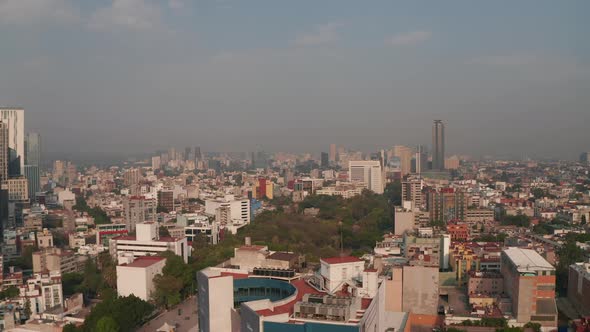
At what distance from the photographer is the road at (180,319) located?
8766 millimetres

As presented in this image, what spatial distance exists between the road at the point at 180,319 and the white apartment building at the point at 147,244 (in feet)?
6.97

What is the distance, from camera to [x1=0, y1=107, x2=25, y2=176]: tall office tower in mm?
26016

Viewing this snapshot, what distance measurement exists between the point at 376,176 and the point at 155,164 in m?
27.9

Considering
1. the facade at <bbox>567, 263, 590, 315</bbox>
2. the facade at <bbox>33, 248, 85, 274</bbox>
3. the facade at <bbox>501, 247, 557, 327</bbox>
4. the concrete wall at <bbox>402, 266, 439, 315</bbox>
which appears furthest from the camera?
the facade at <bbox>33, 248, 85, 274</bbox>

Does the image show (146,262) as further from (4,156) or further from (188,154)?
(188,154)

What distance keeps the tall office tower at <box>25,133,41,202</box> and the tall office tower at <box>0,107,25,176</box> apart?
34.4 inches

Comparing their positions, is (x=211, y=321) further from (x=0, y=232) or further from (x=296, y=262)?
(x=0, y=232)

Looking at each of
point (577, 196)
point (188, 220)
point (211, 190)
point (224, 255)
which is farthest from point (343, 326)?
point (211, 190)

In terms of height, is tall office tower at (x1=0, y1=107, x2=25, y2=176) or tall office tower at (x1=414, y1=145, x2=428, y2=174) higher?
tall office tower at (x1=0, y1=107, x2=25, y2=176)

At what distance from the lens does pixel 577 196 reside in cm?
2373

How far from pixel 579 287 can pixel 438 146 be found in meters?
31.3

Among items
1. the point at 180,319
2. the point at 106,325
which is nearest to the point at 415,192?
the point at 180,319

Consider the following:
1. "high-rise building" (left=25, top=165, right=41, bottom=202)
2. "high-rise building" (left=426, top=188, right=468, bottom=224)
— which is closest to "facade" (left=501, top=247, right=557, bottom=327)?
"high-rise building" (left=426, top=188, right=468, bottom=224)

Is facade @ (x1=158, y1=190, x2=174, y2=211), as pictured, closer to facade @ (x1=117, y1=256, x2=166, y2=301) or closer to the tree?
Answer: facade @ (x1=117, y1=256, x2=166, y2=301)
